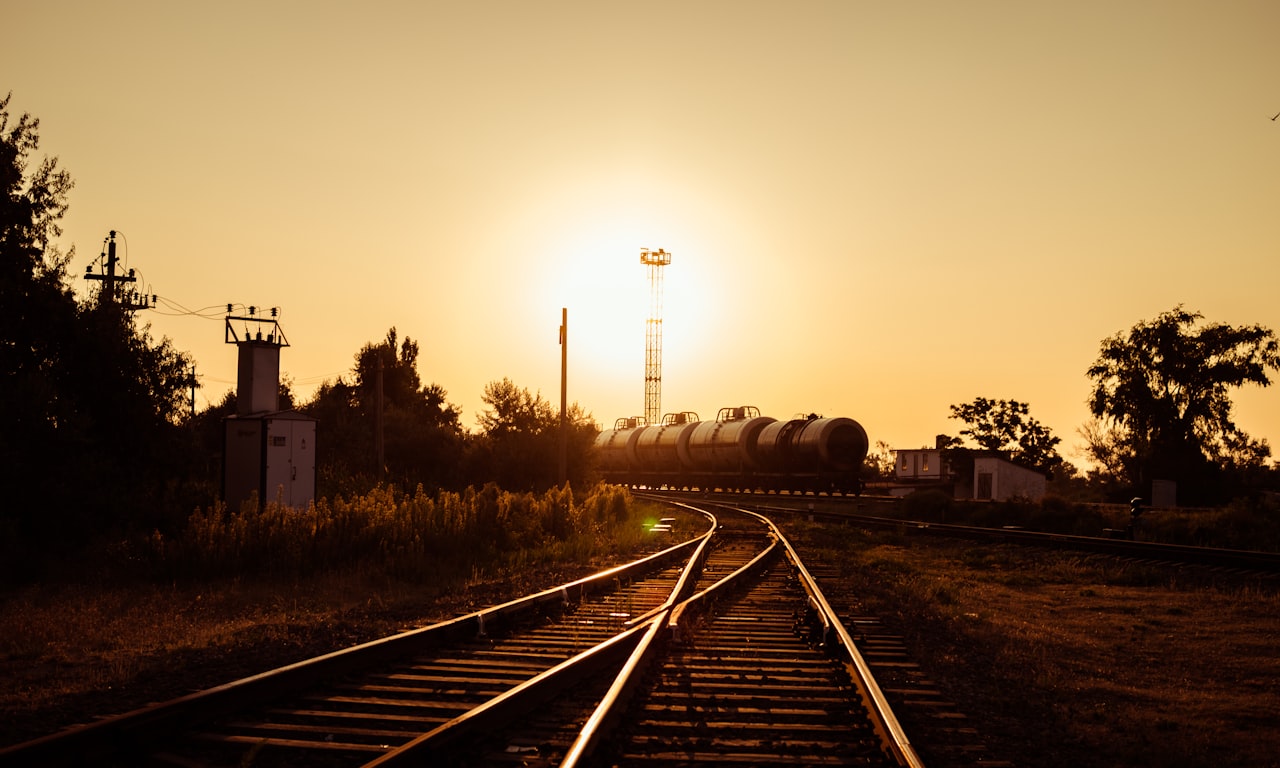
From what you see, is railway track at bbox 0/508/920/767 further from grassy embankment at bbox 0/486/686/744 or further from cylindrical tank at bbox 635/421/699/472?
cylindrical tank at bbox 635/421/699/472

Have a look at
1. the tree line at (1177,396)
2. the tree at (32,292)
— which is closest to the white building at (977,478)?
the tree line at (1177,396)

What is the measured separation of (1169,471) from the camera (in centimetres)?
5538

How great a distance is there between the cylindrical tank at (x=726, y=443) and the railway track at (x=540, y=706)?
3987cm

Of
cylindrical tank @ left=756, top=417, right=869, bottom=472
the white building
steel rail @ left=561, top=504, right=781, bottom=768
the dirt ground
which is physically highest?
cylindrical tank @ left=756, top=417, right=869, bottom=472

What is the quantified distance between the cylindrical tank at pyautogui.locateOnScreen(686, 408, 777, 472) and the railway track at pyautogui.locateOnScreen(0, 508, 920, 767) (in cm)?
3987

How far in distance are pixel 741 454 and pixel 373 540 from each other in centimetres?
3423

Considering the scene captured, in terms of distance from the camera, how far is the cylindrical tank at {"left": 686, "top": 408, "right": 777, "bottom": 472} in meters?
50.7

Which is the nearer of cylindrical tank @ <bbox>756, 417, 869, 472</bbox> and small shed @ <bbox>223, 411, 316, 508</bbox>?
small shed @ <bbox>223, 411, 316, 508</bbox>

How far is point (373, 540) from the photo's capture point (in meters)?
17.9

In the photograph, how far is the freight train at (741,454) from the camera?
1822 inches

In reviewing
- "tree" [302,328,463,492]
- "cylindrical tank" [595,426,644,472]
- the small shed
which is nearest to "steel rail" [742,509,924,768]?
the small shed

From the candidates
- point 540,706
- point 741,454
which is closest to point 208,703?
point 540,706

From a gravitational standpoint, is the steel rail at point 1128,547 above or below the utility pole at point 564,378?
below

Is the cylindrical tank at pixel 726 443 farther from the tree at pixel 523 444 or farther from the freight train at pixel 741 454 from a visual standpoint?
the tree at pixel 523 444
